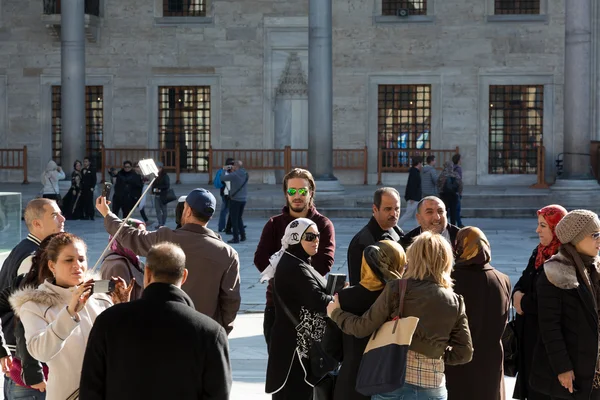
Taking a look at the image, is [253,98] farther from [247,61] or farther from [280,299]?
[280,299]

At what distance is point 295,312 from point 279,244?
4.84 feet

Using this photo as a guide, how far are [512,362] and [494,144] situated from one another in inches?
910

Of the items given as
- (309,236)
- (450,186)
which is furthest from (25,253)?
(450,186)

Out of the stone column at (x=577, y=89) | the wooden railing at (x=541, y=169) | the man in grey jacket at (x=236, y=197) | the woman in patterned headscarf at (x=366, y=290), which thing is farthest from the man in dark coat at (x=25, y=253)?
the wooden railing at (x=541, y=169)

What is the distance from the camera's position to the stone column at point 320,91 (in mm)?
23984

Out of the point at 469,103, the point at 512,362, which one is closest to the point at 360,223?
the point at 469,103

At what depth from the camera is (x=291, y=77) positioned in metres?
29.4

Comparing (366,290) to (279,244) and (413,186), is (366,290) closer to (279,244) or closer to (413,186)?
(279,244)

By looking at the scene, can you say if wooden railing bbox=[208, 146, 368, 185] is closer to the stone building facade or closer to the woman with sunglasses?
the stone building facade

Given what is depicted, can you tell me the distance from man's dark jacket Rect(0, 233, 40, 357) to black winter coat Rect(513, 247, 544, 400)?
2842mm

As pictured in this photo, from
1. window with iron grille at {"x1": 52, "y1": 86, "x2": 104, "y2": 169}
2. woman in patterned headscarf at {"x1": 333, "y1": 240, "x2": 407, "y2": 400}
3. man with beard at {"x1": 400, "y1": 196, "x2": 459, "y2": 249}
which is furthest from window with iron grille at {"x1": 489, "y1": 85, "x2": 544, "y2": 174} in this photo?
woman in patterned headscarf at {"x1": 333, "y1": 240, "x2": 407, "y2": 400}

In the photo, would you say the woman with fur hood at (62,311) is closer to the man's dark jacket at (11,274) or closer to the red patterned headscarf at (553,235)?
the man's dark jacket at (11,274)

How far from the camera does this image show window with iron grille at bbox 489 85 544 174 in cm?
2908

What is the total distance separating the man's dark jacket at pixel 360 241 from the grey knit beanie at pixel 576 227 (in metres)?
1.35
